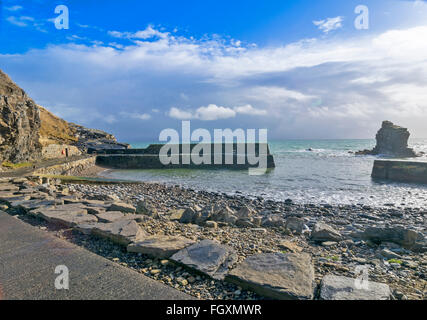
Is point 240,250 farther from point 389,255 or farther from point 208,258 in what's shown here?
point 389,255

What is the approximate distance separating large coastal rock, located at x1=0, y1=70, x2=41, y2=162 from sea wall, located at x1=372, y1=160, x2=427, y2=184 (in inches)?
948

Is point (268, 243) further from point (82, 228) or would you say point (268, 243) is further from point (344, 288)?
point (82, 228)

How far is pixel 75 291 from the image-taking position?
1979 mm

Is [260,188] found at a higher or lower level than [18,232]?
lower

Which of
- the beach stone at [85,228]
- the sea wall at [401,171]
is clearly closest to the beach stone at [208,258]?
the beach stone at [85,228]

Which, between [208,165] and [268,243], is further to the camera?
[208,165]

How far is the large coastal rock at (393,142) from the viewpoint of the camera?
147ft

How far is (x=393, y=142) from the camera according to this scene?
153ft

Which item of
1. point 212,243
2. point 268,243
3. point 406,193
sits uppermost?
point 212,243

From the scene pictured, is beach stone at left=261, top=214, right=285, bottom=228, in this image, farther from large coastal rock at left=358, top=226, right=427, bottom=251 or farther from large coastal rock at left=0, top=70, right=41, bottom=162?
large coastal rock at left=0, top=70, right=41, bottom=162

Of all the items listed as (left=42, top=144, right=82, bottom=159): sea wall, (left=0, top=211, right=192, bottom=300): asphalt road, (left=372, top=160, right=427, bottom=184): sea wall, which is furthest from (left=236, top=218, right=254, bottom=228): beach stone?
(left=42, top=144, right=82, bottom=159): sea wall
